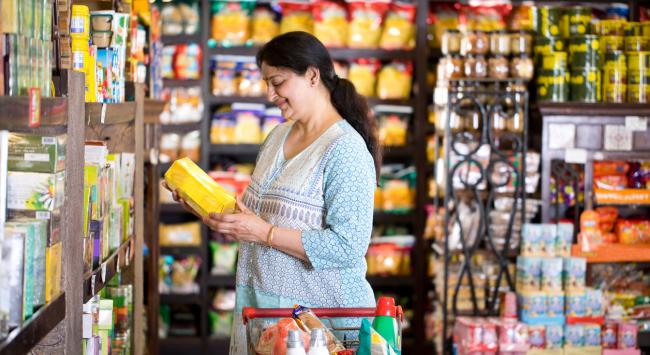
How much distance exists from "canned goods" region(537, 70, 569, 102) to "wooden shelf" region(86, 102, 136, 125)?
8.37 feet

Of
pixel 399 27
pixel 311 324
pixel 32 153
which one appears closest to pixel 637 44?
pixel 399 27

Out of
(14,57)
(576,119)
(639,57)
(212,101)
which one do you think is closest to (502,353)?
(576,119)

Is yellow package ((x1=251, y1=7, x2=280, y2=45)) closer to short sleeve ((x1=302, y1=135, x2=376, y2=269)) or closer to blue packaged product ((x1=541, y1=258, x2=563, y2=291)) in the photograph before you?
blue packaged product ((x1=541, y1=258, x2=563, y2=291))

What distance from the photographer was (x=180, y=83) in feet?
23.3

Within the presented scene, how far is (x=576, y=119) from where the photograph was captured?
5.67 meters

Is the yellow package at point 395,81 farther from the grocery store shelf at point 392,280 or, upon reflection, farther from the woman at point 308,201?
the woman at point 308,201

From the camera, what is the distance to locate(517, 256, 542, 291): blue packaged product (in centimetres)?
559

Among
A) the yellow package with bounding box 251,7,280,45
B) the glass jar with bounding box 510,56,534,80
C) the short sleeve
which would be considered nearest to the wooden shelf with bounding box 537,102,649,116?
the glass jar with bounding box 510,56,534,80

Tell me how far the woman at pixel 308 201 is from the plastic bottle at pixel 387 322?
25.0 inches

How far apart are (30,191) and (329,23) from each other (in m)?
5.08

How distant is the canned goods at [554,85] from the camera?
567 cm

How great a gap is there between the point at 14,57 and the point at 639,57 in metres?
4.21

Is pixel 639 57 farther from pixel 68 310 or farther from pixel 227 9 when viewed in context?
pixel 68 310

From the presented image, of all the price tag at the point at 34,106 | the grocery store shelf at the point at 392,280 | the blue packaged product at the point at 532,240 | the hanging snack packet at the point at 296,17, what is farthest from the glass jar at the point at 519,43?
the price tag at the point at 34,106
